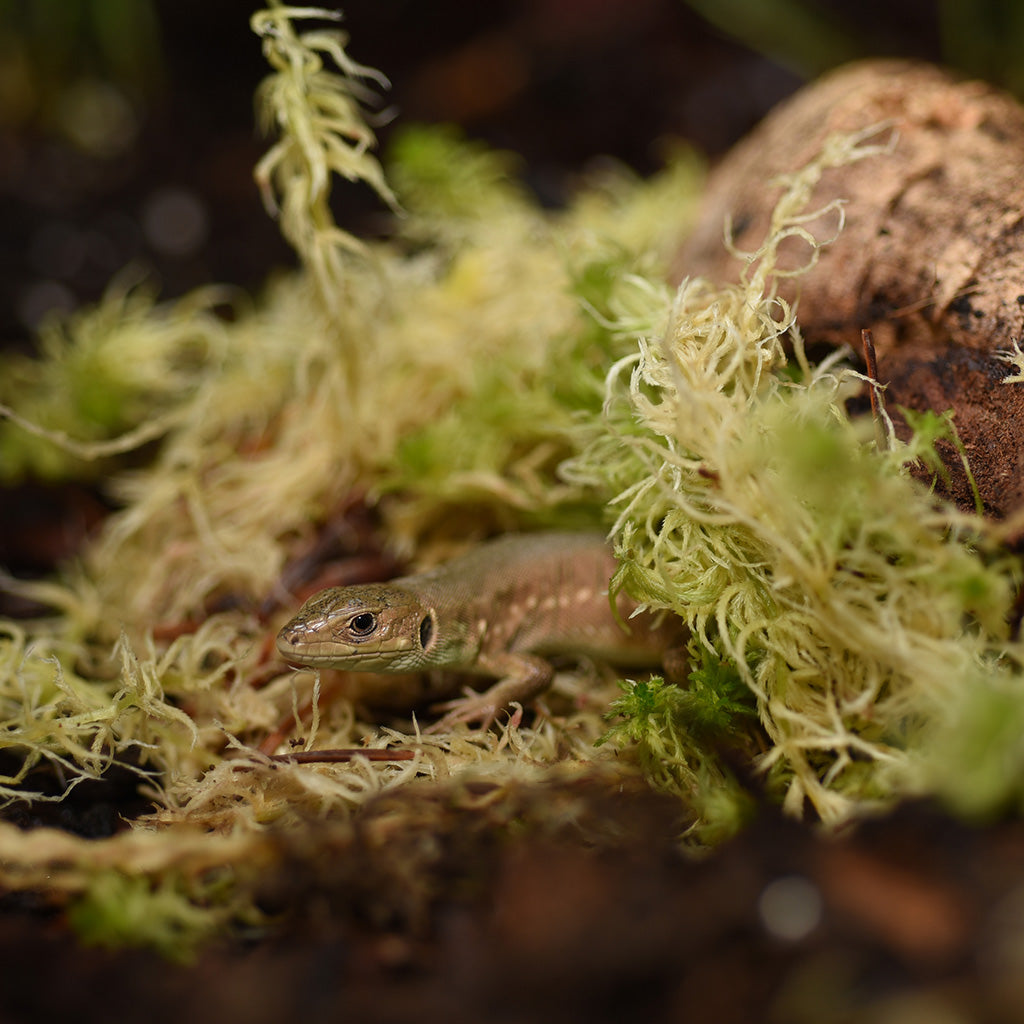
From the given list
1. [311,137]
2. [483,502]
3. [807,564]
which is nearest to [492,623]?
[483,502]

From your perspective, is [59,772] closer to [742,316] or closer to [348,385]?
[348,385]

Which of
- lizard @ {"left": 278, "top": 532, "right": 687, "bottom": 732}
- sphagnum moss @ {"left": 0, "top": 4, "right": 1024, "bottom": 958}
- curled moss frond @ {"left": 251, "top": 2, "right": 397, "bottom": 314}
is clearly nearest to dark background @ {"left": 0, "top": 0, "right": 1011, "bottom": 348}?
sphagnum moss @ {"left": 0, "top": 4, "right": 1024, "bottom": 958}

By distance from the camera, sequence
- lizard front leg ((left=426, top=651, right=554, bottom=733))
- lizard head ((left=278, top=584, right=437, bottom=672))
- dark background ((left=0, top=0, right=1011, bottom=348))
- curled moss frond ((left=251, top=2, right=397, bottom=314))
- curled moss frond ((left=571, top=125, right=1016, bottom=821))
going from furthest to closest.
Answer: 1. dark background ((left=0, top=0, right=1011, bottom=348))
2. curled moss frond ((left=251, top=2, right=397, bottom=314))
3. lizard front leg ((left=426, top=651, right=554, bottom=733))
4. lizard head ((left=278, top=584, right=437, bottom=672))
5. curled moss frond ((left=571, top=125, right=1016, bottom=821))

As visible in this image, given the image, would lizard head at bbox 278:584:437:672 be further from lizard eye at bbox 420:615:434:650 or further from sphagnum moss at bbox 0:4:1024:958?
sphagnum moss at bbox 0:4:1024:958

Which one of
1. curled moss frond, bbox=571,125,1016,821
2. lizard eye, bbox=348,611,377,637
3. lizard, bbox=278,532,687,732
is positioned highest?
curled moss frond, bbox=571,125,1016,821

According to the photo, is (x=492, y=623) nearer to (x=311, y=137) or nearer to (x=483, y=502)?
(x=483, y=502)

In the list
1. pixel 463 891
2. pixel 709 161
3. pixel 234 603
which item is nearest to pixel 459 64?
pixel 709 161

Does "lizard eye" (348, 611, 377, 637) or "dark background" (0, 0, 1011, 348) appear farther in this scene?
"dark background" (0, 0, 1011, 348)
